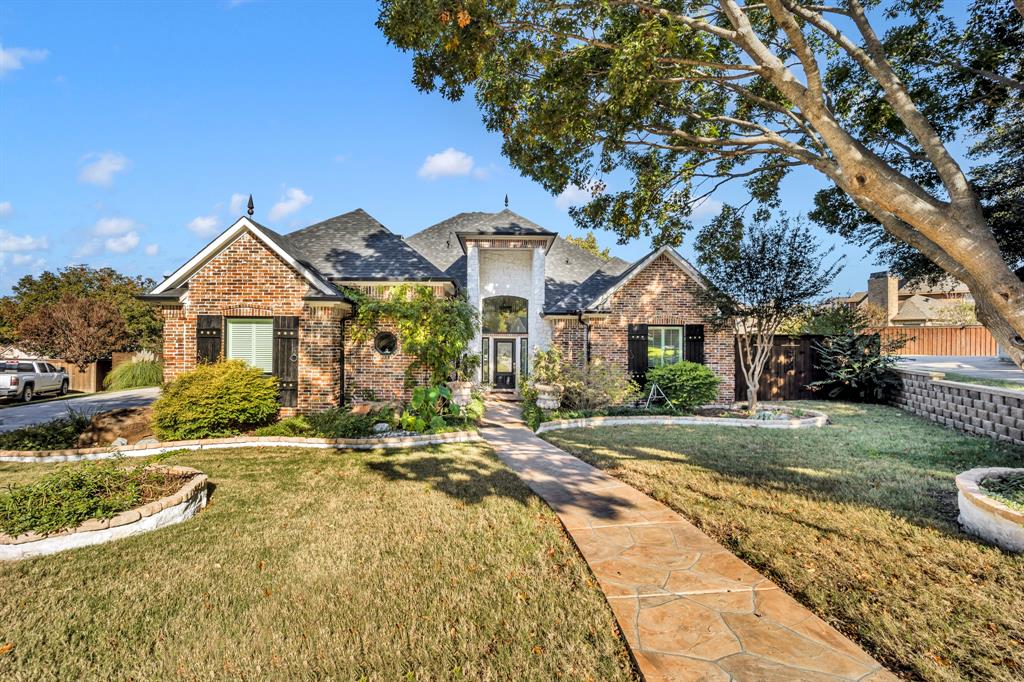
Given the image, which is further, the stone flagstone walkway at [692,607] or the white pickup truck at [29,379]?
the white pickup truck at [29,379]

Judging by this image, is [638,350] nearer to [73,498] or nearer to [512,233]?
[512,233]

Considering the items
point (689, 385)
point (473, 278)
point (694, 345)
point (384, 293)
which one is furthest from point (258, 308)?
point (694, 345)

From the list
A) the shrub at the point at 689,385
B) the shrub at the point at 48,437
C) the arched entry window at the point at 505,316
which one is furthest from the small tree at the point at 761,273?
the shrub at the point at 48,437

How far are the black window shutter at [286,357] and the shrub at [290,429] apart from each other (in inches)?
48.1

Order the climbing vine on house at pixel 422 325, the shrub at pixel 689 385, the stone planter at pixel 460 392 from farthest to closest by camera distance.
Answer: the shrub at pixel 689 385 → the stone planter at pixel 460 392 → the climbing vine on house at pixel 422 325

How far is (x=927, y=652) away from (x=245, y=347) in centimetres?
1272

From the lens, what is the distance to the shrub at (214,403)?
8.84m

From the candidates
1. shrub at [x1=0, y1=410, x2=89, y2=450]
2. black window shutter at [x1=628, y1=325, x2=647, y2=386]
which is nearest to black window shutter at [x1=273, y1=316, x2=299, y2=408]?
shrub at [x1=0, y1=410, x2=89, y2=450]

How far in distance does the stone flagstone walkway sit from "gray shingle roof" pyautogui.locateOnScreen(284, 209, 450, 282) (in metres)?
8.94

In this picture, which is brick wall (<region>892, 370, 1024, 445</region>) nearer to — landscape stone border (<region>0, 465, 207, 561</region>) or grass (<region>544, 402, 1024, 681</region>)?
grass (<region>544, 402, 1024, 681</region>)

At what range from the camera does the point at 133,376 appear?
2197 cm

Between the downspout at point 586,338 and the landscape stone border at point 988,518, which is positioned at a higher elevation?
the downspout at point 586,338

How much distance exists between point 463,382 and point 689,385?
6.29 meters

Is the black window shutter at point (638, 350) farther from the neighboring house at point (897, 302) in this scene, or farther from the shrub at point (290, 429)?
the neighboring house at point (897, 302)
